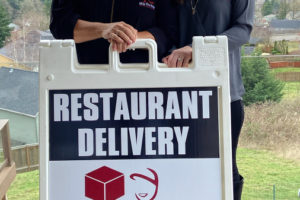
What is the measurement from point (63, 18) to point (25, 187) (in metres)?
1.42

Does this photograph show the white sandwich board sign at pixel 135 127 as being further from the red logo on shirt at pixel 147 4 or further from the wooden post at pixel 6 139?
the wooden post at pixel 6 139

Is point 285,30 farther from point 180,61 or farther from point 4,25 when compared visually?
point 180,61

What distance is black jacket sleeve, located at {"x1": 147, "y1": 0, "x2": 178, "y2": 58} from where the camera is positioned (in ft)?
3.81

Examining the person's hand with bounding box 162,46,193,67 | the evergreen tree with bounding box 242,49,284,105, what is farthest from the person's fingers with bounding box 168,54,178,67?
the evergreen tree with bounding box 242,49,284,105

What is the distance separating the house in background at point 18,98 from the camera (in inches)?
87.2

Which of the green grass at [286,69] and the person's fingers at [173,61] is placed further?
the green grass at [286,69]

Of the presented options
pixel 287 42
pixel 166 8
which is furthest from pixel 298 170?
pixel 166 8

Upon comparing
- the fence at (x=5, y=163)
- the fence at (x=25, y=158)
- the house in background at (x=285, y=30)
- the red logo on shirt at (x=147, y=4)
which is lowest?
the fence at (x=25, y=158)

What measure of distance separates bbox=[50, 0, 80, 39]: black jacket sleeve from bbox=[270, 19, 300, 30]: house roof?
4.00ft

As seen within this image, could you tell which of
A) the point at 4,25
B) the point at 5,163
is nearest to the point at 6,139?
the point at 5,163

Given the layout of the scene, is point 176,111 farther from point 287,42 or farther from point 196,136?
point 287,42

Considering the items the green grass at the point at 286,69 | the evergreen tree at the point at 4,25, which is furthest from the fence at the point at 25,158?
the green grass at the point at 286,69

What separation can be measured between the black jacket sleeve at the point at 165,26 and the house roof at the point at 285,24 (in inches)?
43.2

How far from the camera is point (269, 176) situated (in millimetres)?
2453
